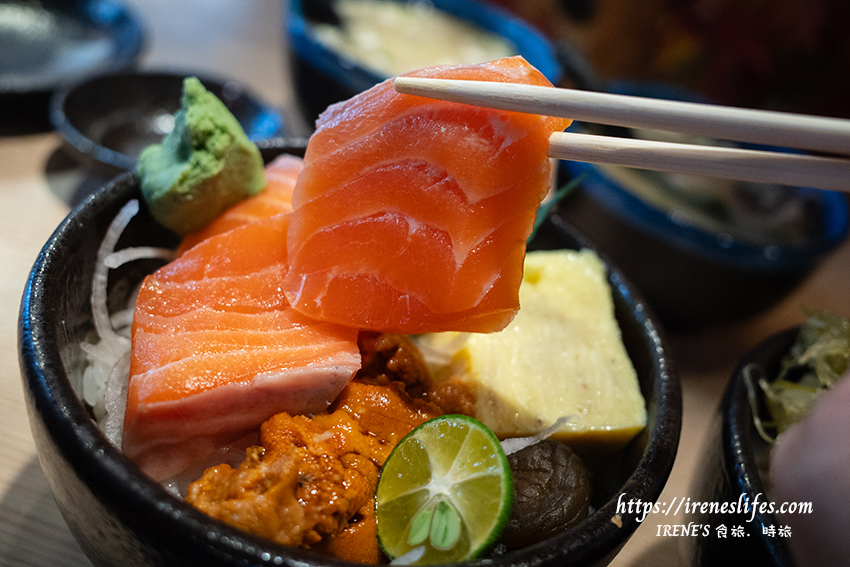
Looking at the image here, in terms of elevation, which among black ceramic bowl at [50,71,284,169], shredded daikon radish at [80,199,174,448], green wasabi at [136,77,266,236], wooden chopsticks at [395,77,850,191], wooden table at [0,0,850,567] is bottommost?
wooden table at [0,0,850,567]

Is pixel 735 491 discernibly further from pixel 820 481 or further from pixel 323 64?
pixel 323 64

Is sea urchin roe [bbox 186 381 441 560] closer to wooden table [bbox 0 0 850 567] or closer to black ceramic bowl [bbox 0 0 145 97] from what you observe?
wooden table [bbox 0 0 850 567]

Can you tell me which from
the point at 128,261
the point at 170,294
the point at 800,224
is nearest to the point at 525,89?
the point at 170,294

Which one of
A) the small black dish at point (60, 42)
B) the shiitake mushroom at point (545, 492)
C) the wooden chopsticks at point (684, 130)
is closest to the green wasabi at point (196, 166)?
the wooden chopsticks at point (684, 130)

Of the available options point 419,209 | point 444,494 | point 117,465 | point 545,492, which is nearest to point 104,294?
point 117,465

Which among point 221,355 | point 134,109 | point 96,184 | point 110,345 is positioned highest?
point 221,355

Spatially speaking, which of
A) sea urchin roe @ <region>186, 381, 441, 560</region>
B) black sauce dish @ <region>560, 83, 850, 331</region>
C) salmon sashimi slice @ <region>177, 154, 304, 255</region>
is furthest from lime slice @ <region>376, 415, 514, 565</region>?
black sauce dish @ <region>560, 83, 850, 331</region>

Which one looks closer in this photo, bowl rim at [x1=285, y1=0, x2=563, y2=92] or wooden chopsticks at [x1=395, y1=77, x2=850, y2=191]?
wooden chopsticks at [x1=395, y1=77, x2=850, y2=191]
